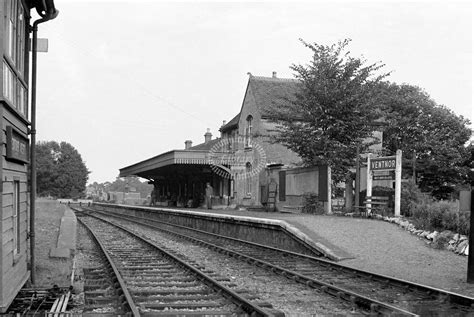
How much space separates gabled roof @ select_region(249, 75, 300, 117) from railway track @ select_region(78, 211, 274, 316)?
2212 centimetres

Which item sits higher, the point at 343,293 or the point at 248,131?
the point at 248,131

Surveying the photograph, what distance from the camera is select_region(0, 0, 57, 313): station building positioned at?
6540mm

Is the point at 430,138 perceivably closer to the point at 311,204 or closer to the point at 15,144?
the point at 311,204

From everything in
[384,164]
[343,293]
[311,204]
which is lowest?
[343,293]

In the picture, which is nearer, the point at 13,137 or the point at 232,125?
the point at 13,137

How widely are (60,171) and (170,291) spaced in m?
96.1

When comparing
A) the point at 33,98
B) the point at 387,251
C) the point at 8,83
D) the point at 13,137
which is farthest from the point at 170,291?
the point at 387,251

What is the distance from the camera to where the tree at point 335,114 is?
2205 cm

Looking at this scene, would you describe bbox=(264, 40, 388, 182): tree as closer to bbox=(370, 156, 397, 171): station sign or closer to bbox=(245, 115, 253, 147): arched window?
bbox=(370, 156, 397, 171): station sign

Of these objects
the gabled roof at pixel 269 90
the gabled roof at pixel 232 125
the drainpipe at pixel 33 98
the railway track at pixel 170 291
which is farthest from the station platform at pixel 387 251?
the gabled roof at pixel 232 125

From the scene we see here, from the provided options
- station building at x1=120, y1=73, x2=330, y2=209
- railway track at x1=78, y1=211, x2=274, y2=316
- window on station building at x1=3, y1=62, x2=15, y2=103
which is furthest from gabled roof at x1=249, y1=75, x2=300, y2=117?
window on station building at x1=3, y1=62, x2=15, y2=103

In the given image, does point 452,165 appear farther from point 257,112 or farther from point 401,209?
point 401,209

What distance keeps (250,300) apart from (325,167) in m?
14.4

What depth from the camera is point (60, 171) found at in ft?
326
